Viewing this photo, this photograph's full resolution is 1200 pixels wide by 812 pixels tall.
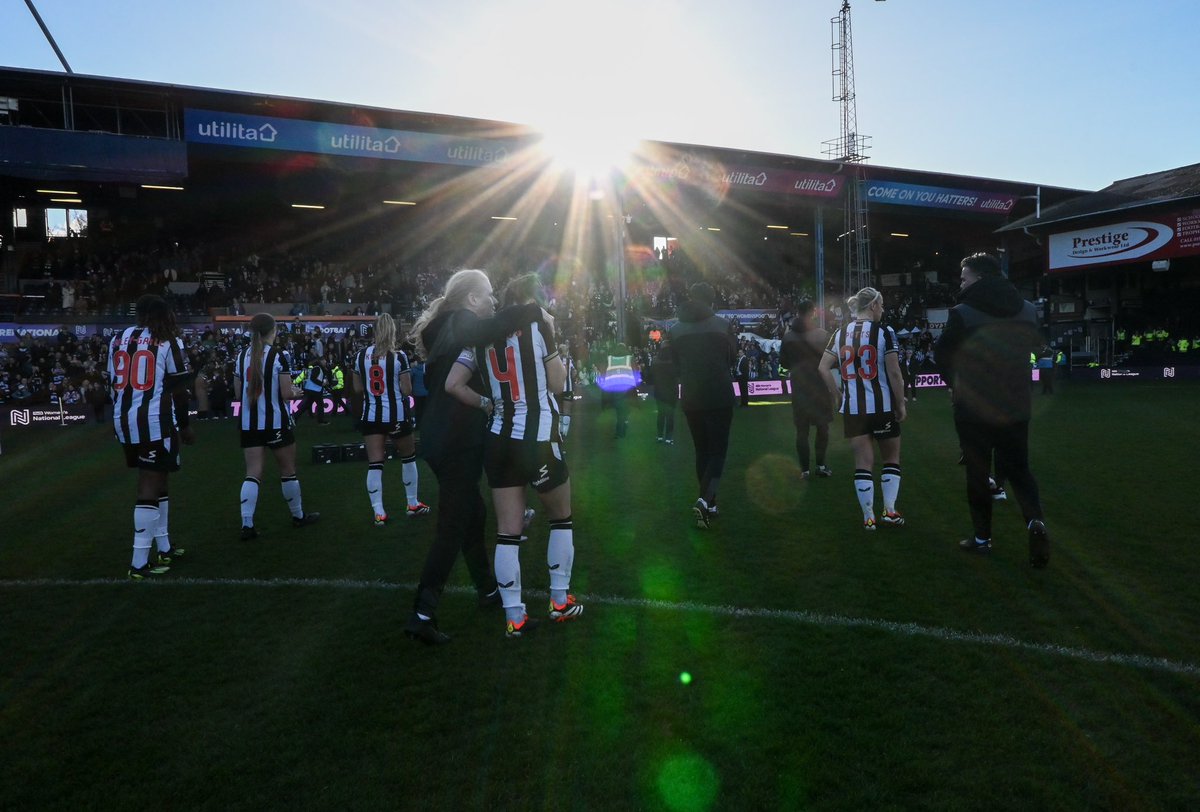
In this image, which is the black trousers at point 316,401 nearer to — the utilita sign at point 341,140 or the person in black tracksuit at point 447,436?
the utilita sign at point 341,140

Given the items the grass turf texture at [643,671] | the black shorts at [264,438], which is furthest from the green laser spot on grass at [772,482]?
the black shorts at [264,438]

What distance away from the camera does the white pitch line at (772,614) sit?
12.3 ft

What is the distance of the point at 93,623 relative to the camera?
4875 millimetres

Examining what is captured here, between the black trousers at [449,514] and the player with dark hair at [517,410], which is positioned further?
the black trousers at [449,514]

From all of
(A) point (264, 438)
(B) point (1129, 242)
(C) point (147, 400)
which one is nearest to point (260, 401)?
(A) point (264, 438)

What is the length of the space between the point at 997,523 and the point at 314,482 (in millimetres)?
7837

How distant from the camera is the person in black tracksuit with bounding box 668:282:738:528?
21.8 ft

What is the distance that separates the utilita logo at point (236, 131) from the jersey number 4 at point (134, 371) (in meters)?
20.3

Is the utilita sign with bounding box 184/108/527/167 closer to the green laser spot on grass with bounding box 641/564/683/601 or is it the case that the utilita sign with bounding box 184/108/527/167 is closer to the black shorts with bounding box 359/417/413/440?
the black shorts with bounding box 359/417/413/440

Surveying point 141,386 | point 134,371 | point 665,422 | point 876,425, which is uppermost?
point 134,371

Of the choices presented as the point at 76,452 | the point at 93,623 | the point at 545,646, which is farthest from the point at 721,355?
the point at 76,452

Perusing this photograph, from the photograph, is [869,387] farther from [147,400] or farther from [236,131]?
[236,131]

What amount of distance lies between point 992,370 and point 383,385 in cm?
509

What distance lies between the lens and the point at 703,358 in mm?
6680
